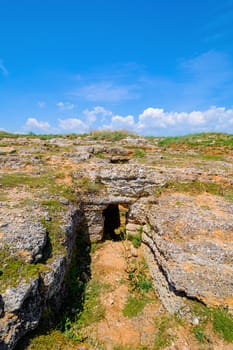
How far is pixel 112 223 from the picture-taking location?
1555 centimetres

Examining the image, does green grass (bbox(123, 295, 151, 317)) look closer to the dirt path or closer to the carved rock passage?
the dirt path

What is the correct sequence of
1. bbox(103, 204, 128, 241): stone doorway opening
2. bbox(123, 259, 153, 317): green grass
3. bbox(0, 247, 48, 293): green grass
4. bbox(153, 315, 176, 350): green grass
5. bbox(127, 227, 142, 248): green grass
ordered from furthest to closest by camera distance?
bbox(103, 204, 128, 241): stone doorway opening, bbox(127, 227, 142, 248): green grass, bbox(123, 259, 153, 317): green grass, bbox(153, 315, 176, 350): green grass, bbox(0, 247, 48, 293): green grass

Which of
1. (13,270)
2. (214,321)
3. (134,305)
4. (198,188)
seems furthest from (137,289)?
(198,188)

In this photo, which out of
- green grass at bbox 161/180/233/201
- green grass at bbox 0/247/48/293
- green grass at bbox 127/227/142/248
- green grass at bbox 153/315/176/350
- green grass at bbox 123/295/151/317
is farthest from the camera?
green grass at bbox 161/180/233/201

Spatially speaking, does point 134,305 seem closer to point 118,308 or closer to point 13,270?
point 118,308

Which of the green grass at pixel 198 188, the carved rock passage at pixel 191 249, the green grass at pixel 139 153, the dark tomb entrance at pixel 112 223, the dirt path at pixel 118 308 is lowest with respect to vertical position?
the dirt path at pixel 118 308

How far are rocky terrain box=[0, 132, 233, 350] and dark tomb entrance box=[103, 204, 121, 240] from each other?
7 cm

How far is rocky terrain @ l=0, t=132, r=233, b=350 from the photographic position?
7008mm

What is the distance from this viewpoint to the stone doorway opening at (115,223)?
14.1m

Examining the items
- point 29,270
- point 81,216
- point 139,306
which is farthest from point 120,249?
point 29,270

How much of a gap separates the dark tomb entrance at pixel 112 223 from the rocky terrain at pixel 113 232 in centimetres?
7

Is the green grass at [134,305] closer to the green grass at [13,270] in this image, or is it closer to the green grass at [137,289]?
the green grass at [137,289]

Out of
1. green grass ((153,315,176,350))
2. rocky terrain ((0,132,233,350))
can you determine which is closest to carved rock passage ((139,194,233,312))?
rocky terrain ((0,132,233,350))

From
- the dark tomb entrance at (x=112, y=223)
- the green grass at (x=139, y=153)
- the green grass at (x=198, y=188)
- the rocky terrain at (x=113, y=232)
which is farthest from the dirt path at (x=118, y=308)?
the green grass at (x=139, y=153)
